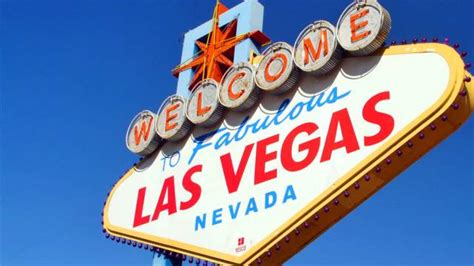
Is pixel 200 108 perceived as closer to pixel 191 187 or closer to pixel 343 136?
pixel 191 187

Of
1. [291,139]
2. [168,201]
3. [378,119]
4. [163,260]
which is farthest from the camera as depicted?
[163,260]

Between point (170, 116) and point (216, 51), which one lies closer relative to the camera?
point (170, 116)

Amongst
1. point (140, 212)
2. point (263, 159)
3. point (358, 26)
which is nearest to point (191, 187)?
point (140, 212)

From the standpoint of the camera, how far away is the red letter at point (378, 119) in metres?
9.62

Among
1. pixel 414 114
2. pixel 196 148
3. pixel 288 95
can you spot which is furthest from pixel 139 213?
pixel 414 114

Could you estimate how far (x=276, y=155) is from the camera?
35.9ft

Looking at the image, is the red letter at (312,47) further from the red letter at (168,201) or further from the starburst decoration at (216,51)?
the red letter at (168,201)

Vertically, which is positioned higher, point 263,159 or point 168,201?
point 168,201

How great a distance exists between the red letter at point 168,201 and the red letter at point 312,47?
3.55 metres

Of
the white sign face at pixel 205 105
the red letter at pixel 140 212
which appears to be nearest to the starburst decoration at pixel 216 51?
the white sign face at pixel 205 105

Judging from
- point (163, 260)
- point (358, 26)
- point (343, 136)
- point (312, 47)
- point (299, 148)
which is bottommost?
point (163, 260)

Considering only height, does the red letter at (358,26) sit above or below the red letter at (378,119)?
above

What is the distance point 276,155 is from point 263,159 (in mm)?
269

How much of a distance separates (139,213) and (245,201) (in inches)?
113
